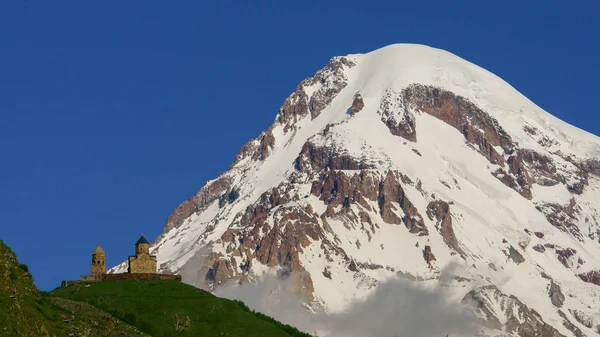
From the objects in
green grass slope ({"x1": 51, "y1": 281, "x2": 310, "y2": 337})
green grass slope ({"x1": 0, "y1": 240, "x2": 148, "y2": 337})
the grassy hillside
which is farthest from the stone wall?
green grass slope ({"x1": 0, "y1": 240, "x2": 148, "y2": 337})

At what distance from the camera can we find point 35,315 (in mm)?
112938

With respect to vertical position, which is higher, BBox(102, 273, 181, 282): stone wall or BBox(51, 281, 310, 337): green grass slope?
BBox(102, 273, 181, 282): stone wall

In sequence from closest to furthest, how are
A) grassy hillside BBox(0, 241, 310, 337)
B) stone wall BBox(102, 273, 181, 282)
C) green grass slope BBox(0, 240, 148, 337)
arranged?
1. green grass slope BBox(0, 240, 148, 337)
2. grassy hillside BBox(0, 241, 310, 337)
3. stone wall BBox(102, 273, 181, 282)

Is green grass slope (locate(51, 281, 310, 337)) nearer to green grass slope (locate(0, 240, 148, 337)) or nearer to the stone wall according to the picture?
the stone wall

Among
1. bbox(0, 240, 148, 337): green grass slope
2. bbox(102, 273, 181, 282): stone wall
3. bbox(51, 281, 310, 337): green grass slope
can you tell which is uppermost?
bbox(102, 273, 181, 282): stone wall

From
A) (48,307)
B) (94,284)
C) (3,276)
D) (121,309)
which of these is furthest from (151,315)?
(3,276)

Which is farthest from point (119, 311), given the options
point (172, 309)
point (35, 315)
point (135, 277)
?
point (35, 315)

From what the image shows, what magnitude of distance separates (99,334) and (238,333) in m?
36.7

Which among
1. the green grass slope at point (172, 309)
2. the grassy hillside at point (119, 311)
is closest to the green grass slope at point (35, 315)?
the grassy hillside at point (119, 311)

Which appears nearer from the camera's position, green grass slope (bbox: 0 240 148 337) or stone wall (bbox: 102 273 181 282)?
green grass slope (bbox: 0 240 148 337)

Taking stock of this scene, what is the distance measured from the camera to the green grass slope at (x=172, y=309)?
6235 inches

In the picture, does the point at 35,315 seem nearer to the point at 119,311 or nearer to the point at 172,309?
the point at 119,311

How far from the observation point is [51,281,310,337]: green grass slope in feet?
520

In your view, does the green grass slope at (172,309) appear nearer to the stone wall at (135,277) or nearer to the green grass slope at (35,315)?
the stone wall at (135,277)
